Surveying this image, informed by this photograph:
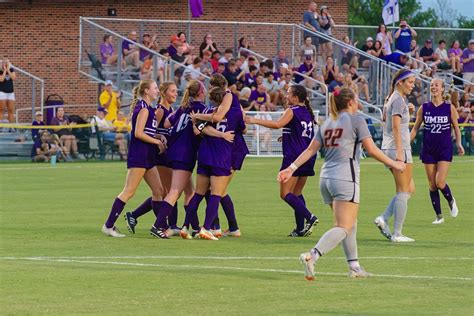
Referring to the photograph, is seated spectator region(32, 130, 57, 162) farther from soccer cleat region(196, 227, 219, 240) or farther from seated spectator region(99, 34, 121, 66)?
soccer cleat region(196, 227, 219, 240)

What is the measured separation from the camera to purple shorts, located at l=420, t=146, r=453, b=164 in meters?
18.2

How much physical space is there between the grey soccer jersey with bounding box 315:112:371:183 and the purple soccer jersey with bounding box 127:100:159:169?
445 cm

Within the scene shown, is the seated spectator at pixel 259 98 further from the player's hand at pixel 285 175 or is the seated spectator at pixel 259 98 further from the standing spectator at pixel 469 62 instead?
the player's hand at pixel 285 175

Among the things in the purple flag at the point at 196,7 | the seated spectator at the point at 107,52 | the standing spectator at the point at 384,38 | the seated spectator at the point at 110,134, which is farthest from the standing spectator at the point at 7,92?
the standing spectator at the point at 384,38

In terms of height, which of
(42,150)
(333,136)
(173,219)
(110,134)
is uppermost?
(333,136)

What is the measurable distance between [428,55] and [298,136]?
97.7 ft

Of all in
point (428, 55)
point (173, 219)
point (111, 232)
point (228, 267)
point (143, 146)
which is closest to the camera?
point (228, 267)

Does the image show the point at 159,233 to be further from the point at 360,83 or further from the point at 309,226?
the point at 360,83

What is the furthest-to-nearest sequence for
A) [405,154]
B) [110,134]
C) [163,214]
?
[110,134] → [163,214] → [405,154]

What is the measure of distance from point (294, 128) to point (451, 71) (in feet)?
97.7

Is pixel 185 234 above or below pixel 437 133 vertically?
below

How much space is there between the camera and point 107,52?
39.5 m

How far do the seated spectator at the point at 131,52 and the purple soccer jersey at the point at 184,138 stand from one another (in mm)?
23037

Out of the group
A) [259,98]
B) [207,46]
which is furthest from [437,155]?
[207,46]
